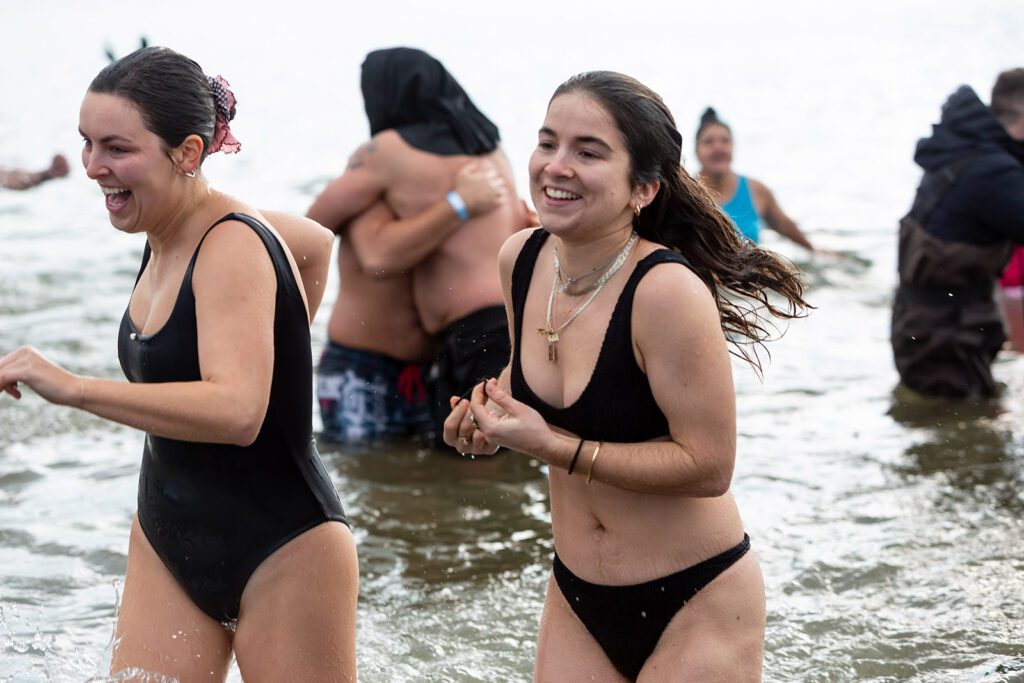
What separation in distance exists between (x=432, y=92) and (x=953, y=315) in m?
2.80

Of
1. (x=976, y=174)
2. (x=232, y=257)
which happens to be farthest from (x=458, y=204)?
(x=232, y=257)

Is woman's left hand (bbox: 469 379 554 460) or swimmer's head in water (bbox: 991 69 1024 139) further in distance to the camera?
swimmer's head in water (bbox: 991 69 1024 139)

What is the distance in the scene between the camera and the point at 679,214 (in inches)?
125

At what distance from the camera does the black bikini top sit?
294cm

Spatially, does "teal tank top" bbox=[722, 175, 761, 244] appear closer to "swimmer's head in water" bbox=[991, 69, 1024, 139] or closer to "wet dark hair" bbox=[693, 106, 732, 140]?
"wet dark hair" bbox=[693, 106, 732, 140]

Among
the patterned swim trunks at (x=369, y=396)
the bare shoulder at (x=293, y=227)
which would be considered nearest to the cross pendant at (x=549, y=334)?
the bare shoulder at (x=293, y=227)

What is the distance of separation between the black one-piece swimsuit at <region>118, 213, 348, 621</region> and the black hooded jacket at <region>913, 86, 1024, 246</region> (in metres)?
4.35

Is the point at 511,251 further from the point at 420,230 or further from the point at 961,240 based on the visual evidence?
the point at 961,240

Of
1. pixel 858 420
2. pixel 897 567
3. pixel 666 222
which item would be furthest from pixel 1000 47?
pixel 666 222

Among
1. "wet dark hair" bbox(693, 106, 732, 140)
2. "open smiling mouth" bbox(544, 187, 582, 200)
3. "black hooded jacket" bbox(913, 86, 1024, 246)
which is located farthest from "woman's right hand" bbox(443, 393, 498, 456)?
"wet dark hair" bbox(693, 106, 732, 140)

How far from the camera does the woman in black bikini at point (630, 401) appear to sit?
2.88m

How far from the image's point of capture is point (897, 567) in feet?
17.9

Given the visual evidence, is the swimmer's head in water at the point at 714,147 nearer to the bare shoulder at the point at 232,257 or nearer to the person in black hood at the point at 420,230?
the person in black hood at the point at 420,230

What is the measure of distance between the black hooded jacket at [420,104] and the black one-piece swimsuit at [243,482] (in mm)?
3128
